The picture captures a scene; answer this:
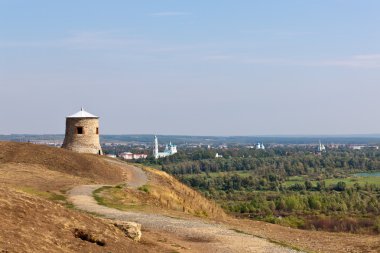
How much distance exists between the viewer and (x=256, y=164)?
6988 inches

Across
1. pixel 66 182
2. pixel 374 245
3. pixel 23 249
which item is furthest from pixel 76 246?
pixel 66 182

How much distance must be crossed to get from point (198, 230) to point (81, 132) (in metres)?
30.4

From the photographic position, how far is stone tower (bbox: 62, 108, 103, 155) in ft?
160

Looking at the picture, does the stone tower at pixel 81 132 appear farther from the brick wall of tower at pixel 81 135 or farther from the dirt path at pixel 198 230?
the dirt path at pixel 198 230

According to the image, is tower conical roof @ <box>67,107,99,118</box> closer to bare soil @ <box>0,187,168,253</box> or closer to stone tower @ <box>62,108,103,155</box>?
stone tower @ <box>62,108,103,155</box>

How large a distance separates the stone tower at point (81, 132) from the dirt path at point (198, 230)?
23.3 metres

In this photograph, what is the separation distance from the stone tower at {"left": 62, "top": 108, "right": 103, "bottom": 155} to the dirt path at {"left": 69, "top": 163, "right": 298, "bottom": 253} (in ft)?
76.4

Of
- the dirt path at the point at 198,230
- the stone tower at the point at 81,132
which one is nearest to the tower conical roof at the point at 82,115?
the stone tower at the point at 81,132

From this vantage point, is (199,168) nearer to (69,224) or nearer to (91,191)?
(91,191)

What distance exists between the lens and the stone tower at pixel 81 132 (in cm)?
4891

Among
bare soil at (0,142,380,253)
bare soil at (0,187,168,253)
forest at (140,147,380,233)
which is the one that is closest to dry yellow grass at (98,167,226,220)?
bare soil at (0,142,380,253)

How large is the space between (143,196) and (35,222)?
52.7ft

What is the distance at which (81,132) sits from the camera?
49.3 metres

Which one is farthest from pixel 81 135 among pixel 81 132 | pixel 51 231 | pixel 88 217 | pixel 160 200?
pixel 51 231
